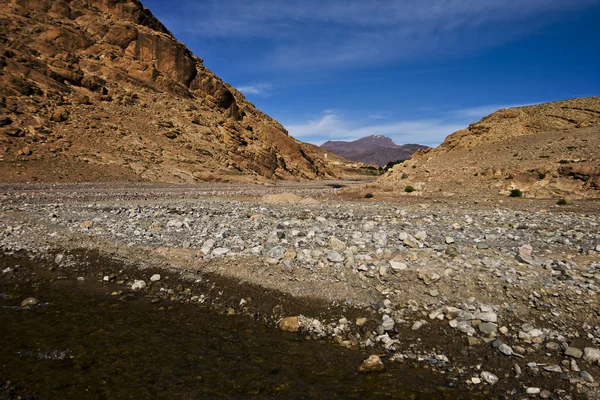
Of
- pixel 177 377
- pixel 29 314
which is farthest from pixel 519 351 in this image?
pixel 29 314

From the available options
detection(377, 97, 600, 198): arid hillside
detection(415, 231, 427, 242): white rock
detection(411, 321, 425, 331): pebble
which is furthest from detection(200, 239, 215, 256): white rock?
detection(377, 97, 600, 198): arid hillside

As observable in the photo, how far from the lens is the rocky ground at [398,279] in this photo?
4.94 meters

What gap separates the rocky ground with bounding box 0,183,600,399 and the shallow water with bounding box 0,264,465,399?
0.37 m

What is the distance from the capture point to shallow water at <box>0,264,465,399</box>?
4453 millimetres

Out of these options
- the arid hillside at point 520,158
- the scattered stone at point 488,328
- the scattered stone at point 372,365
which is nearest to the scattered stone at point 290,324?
the scattered stone at point 372,365

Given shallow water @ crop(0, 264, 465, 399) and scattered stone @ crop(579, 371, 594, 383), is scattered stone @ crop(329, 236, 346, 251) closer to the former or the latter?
shallow water @ crop(0, 264, 465, 399)

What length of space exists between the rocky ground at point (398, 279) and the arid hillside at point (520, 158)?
9535 millimetres

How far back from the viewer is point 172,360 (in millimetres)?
5125

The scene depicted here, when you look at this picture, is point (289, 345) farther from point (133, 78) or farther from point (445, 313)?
point (133, 78)

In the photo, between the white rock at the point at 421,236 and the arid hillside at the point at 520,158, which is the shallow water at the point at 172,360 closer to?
the white rock at the point at 421,236

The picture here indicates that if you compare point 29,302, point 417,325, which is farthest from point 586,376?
point 29,302

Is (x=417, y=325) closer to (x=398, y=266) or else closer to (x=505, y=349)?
(x=505, y=349)

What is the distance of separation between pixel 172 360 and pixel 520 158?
26972 mm

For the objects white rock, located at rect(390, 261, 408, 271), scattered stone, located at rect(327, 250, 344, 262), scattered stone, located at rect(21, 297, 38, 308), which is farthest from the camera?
scattered stone, located at rect(327, 250, 344, 262)
